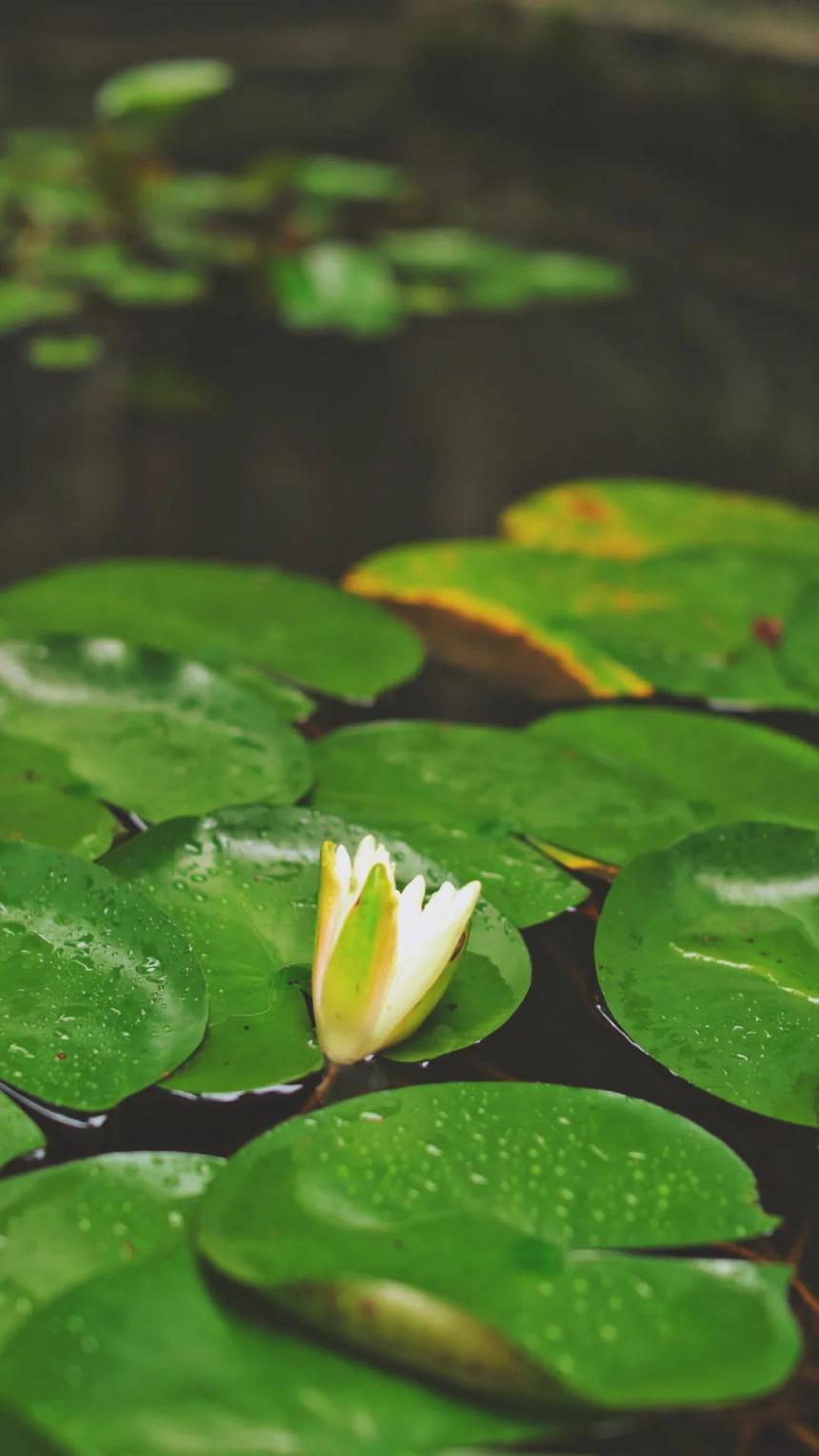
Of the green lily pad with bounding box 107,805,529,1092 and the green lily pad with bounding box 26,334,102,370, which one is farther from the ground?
the green lily pad with bounding box 107,805,529,1092

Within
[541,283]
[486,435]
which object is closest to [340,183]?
[541,283]

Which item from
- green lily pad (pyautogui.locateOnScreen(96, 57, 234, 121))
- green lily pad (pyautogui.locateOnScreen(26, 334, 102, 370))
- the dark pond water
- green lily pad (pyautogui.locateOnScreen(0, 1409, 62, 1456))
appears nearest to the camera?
green lily pad (pyautogui.locateOnScreen(0, 1409, 62, 1456))

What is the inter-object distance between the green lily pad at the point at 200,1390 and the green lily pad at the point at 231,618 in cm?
78

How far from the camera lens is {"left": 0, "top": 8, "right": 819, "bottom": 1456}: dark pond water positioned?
80cm

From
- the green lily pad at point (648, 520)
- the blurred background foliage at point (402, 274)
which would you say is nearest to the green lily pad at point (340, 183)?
the blurred background foliage at point (402, 274)

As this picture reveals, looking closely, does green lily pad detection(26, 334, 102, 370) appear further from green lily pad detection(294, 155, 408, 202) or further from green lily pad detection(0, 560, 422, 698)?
green lily pad detection(0, 560, 422, 698)

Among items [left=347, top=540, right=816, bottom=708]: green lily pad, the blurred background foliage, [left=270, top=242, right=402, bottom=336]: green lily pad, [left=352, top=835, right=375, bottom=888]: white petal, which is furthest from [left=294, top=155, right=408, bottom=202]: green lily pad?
[left=352, top=835, right=375, bottom=888]: white petal

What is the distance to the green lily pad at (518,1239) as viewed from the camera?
57cm

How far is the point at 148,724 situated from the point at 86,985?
36 cm

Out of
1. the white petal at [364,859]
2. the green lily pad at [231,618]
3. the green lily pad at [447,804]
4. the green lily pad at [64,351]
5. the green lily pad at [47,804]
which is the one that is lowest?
the green lily pad at [64,351]

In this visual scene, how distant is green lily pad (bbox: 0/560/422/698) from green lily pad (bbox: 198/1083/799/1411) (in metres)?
0.64

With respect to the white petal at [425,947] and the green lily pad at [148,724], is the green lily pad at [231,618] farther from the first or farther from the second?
the white petal at [425,947]

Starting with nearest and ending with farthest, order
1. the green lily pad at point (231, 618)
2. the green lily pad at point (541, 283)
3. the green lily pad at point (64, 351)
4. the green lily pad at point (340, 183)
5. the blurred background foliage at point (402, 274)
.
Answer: the green lily pad at point (231, 618), the blurred background foliage at point (402, 274), the green lily pad at point (64, 351), the green lily pad at point (541, 283), the green lily pad at point (340, 183)

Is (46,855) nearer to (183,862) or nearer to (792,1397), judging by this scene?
(183,862)
